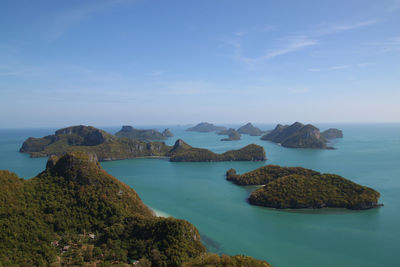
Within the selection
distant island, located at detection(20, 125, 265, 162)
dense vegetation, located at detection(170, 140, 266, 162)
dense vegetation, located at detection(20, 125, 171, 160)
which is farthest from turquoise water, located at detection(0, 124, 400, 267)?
dense vegetation, located at detection(20, 125, 171, 160)

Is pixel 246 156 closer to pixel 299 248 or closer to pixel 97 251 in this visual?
pixel 299 248

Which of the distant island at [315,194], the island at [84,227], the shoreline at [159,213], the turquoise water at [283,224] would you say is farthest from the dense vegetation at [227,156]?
the island at [84,227]

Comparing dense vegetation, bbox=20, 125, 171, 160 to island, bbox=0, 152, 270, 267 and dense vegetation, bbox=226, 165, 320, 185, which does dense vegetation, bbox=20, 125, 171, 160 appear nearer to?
dense vegetation, bbox=226, 165, 320, 185

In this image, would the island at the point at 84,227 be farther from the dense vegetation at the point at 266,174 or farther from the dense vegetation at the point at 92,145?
the dense vegetation at the point at 92,145

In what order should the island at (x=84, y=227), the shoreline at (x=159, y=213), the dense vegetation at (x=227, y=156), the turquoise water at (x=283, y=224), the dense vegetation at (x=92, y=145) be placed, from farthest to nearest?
the dense vegetation at (x=92, y=145) → the dense vegetation at (x=227, y=156) → the shoreline at (x=159, y=213) → the turquoise water at (x=283, y=224) → the island at (x=84, y=227)

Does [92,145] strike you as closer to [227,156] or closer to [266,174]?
[227,156]

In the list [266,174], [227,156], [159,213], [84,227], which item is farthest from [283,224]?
[227,156]

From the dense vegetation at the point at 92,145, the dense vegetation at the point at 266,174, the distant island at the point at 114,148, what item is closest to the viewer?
the dense vegetation at the point at 266,174
